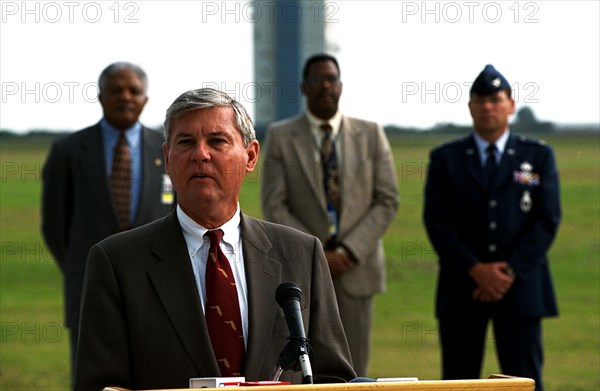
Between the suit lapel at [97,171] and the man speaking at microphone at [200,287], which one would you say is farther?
the suit lapel at [97,171]

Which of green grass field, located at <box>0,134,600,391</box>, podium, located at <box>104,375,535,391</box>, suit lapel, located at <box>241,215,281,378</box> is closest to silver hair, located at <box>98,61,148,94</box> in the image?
green grass field, located at <box>0,134,600,391</box>

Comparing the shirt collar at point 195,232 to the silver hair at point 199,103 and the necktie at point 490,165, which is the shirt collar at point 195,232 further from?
the necktie at point 490,165

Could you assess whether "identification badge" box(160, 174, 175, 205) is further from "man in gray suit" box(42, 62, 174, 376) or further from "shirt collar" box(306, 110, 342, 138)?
"shirt collar" box(306, 110, 342, 138)

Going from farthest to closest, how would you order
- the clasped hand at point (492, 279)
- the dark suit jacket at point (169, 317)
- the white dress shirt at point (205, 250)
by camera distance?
the clasped hand at point (492, 279) < the white dress shirt at point (205, 250) < the dark suit jacket at point (169, 317)

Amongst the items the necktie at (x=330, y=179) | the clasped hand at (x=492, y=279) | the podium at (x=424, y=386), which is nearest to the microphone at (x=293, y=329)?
the podium at (x=424, y=386)

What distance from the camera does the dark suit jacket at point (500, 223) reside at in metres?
7.93

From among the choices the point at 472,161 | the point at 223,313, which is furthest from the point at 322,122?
the point at 223,313

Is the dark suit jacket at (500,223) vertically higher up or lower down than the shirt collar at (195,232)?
lower down

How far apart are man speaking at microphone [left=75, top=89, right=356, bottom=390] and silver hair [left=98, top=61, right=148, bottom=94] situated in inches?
145

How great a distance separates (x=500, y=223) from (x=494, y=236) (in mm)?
83

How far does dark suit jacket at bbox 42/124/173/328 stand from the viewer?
766 cm

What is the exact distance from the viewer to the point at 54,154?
7879 millimetres

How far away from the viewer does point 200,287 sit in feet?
13.9

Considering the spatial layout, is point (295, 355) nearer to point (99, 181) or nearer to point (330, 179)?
point (99, 181)
